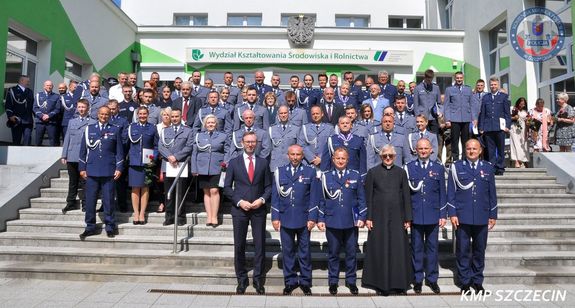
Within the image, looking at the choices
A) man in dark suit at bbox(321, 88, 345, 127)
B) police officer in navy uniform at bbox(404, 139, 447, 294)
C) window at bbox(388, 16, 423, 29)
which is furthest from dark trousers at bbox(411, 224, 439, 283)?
window at bbox(388, 16, 423, 29)

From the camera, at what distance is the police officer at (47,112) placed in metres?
8.92

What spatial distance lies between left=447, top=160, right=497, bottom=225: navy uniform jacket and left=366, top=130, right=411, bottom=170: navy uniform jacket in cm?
133

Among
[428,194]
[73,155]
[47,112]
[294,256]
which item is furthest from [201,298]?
[47,112]

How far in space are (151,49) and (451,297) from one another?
1444 centimetres

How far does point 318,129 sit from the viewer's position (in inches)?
273

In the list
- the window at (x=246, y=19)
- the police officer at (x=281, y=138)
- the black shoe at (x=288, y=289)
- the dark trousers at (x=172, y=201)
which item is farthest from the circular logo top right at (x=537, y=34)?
the window at (x=246, y=19)

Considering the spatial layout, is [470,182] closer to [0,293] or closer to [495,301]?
[495,301]

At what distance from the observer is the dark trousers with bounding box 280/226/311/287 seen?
5.20 meters

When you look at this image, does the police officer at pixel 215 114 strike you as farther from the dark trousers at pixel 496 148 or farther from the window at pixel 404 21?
the window at pixel 404 21

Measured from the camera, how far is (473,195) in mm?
5215

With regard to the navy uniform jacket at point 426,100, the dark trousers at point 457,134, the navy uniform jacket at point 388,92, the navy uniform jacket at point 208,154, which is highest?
the navy uniform jacket at point 388,92

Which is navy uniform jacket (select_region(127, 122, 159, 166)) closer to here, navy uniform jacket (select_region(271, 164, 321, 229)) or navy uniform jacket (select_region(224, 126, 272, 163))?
navy uniform jacket (select_region(224, 126, 272, 163))

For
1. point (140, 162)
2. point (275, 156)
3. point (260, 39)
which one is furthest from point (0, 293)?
point (260, 39)

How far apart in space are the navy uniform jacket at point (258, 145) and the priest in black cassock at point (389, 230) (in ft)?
7.13
